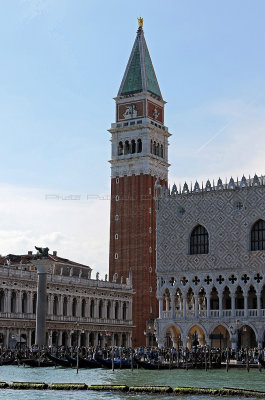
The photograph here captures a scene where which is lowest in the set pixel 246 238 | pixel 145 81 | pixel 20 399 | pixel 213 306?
pixel 20 399

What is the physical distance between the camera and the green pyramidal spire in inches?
2689

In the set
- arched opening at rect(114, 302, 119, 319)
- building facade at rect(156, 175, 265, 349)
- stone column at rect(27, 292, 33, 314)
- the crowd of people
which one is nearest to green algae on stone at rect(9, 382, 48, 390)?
the crowd of people

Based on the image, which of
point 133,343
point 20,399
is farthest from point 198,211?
point 20,399

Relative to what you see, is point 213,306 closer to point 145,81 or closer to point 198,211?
point 198,211

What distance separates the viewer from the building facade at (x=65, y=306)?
5259cm

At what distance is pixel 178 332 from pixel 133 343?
48.1ft

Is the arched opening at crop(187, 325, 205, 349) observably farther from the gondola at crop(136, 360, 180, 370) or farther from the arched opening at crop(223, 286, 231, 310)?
the gondola at crop(136, 360, 180, 370)

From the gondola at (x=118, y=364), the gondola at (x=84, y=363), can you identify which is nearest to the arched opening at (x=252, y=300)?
the gondola at (x=118, y=364)

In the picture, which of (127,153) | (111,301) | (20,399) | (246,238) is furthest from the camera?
(127,153)

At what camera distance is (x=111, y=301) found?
63781 mm

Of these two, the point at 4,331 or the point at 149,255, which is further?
the point at 149,255

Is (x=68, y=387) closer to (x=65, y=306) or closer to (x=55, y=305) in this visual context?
(x=55, y=305)

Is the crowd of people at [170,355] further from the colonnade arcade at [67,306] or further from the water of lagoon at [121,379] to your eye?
the colonnade arcade at [67,306]

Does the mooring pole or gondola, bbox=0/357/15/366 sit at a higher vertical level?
the mooring pole
